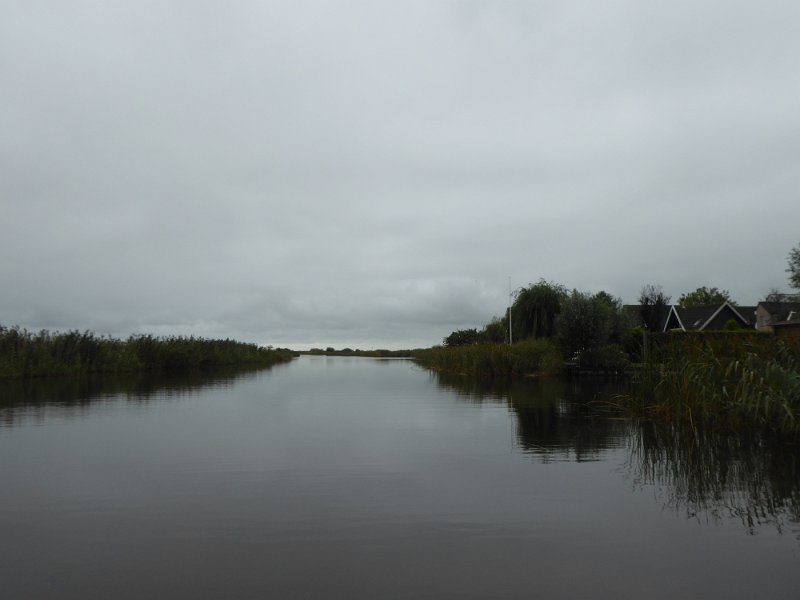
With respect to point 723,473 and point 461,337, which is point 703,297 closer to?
point 461,337

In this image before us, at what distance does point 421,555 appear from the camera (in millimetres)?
5078

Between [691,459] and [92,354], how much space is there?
97.0 ft

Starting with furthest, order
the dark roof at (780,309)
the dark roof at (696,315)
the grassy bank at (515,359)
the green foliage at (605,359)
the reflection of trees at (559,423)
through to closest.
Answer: the dark roof at (696,315) → the dark roof at (780,309) → the green foliage at (605,359) → the grassy bank at (515,359) → the reflection of trees at (559,423)

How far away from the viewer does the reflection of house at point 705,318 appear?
53.1 metres

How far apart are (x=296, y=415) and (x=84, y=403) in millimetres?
6339

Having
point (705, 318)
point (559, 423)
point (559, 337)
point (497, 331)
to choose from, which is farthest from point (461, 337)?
point (559, 423)

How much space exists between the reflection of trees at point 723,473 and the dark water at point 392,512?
0.04 meters

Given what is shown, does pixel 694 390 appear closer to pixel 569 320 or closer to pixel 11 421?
pixel 11 421

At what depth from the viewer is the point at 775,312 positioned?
184 feet

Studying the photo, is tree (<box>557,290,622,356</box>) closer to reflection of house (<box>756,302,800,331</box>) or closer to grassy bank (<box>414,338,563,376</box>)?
grassy bank (<box>414,338,563,376</box>)

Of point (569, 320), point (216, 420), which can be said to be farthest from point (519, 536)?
point (569, 320)

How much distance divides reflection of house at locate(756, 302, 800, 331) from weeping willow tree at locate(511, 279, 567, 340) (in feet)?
88.1

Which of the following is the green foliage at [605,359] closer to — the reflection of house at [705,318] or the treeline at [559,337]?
the treeline at [559,337]

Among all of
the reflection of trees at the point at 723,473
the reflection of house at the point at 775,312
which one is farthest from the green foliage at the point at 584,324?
the reflection of house at the point at 775,312
